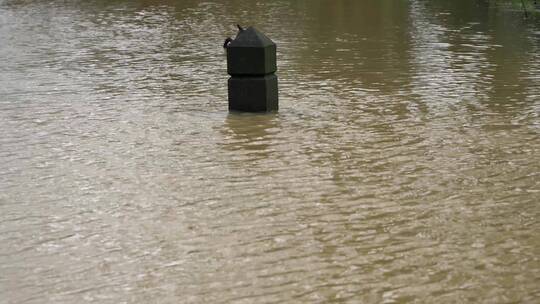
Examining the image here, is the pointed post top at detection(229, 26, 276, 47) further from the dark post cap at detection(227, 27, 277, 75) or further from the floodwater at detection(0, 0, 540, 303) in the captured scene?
the floodwater at detection(0, 0, 540, 303)

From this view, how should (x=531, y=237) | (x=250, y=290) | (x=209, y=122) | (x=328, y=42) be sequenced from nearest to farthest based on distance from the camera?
(x=250, y=290) < (x=531, y=237) < (x=209, y=122) < (x=328, y=42)

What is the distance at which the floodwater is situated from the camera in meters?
5.27

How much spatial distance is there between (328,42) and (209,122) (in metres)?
7.59

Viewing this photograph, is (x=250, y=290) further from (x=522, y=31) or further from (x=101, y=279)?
(x=522, y=31)

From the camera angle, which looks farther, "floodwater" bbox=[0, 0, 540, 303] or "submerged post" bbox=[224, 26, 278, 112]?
"submerged post" bbox=[224, 26, 278, 112]

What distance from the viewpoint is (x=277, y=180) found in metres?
7.38

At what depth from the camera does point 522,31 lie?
18812 mm

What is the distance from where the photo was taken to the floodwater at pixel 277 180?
5.27m

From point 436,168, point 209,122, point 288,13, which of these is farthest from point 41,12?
point 436,168

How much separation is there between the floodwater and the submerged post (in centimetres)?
19

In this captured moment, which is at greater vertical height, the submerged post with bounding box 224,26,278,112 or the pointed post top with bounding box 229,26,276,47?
the pointed post top with bounding box 229,26,276,47

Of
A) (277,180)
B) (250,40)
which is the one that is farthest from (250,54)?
(277,180)

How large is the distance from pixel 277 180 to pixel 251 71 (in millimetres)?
2770

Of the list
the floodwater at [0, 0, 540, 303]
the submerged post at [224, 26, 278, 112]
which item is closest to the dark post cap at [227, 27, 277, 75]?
the submerged post at [224, 26, 278, 112]
